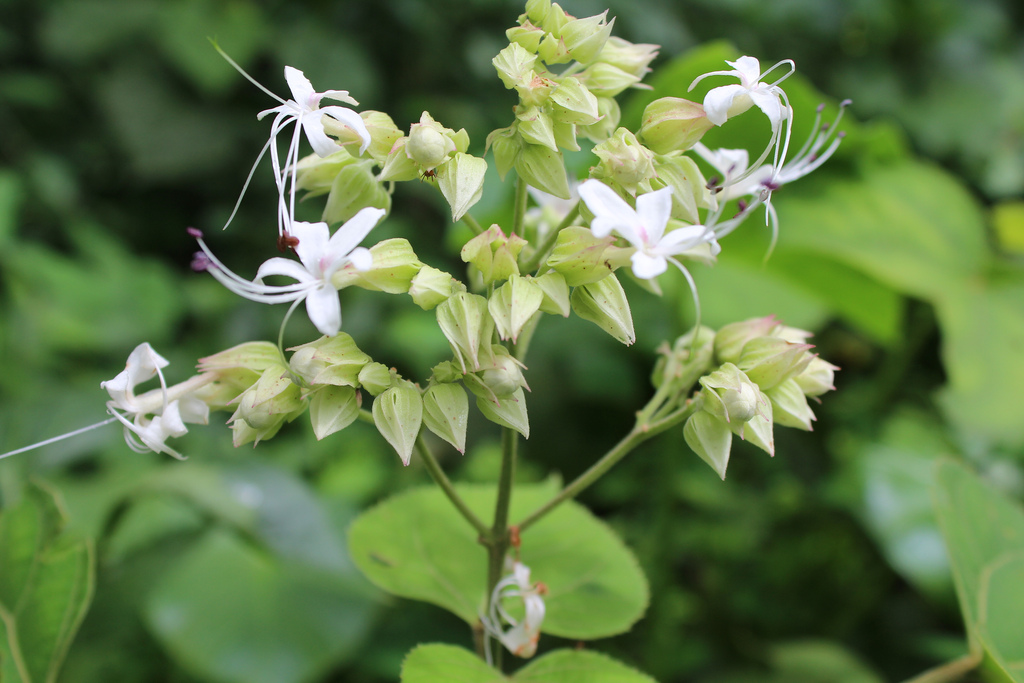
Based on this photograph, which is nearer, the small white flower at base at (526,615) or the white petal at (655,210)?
the white petal at (655,210)

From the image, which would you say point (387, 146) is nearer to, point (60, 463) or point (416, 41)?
point (60, 463)

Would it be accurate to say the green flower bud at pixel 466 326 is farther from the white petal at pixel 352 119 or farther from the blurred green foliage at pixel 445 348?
the blurred green foliage at pixel 445 348

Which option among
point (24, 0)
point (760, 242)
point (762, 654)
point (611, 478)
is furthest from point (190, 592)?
point (24, 0)

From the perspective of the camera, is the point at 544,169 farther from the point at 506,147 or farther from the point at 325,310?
the point at 325,310

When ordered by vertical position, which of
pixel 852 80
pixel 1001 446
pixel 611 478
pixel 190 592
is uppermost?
pixel 852 80

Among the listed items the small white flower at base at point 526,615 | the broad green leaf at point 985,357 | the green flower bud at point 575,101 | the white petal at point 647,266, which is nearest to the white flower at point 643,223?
the white petal at point 647,266

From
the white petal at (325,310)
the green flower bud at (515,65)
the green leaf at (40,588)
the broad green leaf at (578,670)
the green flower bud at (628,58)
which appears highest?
the green flower bud at (515,65)
